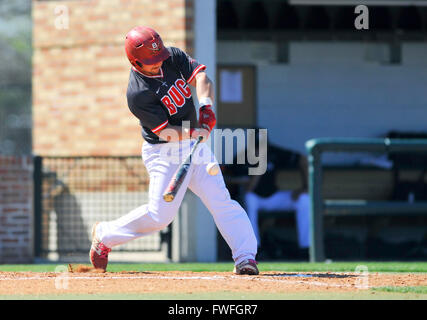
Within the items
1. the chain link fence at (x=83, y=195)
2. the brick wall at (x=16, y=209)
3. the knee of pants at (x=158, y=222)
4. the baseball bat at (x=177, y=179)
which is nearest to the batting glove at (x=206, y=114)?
the baseball bat at (x=177, y=179)

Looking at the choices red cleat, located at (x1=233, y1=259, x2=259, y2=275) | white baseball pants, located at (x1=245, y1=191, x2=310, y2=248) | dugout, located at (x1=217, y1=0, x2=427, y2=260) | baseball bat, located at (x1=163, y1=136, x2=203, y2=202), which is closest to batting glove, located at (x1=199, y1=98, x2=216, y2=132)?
baseball bat, located at (x1=163, y1=136, x2=203, y2=202)

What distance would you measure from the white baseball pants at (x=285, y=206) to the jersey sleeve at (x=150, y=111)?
193 inches

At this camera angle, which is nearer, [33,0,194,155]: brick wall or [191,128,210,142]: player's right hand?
[191,128,210,142]: player's right hand

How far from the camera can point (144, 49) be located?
6.54 metres

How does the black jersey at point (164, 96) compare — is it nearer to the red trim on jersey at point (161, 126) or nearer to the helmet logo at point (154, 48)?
the red trim on jersey at point (161, 126)

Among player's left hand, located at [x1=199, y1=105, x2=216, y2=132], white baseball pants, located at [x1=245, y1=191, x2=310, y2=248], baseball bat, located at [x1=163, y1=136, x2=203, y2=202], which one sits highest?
player's left hand, located at [x1=199, y1=105, x2=216, y2=132]

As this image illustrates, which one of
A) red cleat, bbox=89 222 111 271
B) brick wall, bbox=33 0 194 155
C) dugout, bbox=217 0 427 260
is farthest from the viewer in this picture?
dugout, bbox=217 0 427 260

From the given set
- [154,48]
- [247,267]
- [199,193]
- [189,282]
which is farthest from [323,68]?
[189,282]

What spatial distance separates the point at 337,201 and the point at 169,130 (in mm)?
4049

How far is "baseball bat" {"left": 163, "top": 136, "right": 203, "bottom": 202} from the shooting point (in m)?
6.62

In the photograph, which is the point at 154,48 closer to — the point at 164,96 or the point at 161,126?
the point at 164,96

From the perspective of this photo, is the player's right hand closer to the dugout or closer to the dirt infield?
the dirt infield

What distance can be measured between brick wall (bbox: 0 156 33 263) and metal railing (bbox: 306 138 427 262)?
331 centimetres

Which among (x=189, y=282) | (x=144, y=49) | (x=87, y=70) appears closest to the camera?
(x=189, y=282)
